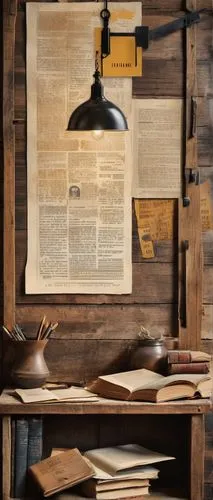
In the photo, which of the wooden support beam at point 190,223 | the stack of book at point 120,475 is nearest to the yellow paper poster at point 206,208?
the wooden support beam at point 190,223

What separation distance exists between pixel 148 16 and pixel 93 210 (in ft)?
2.80

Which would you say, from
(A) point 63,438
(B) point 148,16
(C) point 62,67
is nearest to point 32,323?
(A) point 63,438

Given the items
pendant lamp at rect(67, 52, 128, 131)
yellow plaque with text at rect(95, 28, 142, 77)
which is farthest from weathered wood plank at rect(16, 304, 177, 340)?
yellow plaque with text at rect(95, 28, 142, 77)

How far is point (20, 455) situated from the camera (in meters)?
3.69

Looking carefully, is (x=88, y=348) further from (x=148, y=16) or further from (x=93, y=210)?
(x=148, y=16)

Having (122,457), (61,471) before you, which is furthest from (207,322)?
(61,471)

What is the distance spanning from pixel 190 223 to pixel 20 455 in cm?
119

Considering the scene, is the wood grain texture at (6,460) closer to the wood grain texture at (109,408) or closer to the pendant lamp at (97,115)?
the wood grain texture at (109,408)

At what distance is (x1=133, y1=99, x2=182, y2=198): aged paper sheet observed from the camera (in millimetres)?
3969

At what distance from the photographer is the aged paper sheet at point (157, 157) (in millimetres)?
3969

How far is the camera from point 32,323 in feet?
13.1

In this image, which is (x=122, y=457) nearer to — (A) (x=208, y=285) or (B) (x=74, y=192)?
(A) (x=208, y=285)

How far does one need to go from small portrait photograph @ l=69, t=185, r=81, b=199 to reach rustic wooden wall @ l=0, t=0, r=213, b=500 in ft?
0.64

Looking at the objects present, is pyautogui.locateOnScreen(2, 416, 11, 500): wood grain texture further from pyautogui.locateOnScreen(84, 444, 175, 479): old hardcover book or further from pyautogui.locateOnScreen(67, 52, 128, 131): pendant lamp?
pyautogui.locateOnScreen(67, 52, 128, 131): pendant lamp
